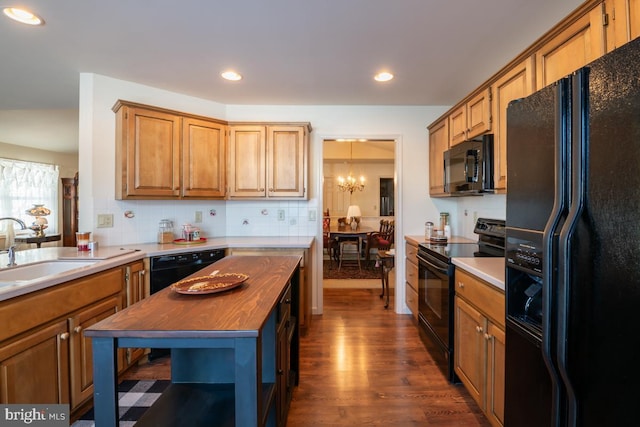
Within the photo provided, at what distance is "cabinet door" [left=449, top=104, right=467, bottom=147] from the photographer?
8.24 ft

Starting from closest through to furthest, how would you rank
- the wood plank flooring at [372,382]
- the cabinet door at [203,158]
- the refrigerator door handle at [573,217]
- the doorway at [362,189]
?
the refrigerator door handle at [573,217]
the wood plank flooring at [372,382]
the cabinet door at [203,158]
the doorway at [362,189]

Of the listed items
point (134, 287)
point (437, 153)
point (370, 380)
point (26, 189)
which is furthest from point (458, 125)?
point (26, 189)

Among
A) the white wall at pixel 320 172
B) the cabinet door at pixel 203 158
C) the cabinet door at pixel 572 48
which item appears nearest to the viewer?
the cabinet door at pixel 572 48

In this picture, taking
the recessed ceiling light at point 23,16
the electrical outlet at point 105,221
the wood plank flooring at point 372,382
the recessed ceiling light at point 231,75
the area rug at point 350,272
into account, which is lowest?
the wood plank flooring at point 372,382

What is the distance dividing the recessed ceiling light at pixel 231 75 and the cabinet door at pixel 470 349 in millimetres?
2507

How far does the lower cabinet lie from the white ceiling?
161 cm

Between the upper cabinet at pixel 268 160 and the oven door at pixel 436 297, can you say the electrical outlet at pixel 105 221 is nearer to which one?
the upper cabinet at pixel 268 160

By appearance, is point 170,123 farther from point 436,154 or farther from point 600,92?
point 600,92

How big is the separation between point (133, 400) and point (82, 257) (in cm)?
101

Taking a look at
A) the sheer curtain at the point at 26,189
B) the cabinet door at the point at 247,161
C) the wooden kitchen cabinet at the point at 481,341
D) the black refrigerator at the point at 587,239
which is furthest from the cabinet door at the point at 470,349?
the sheer curtain at the point at 26,189

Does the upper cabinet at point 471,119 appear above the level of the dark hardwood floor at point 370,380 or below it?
above

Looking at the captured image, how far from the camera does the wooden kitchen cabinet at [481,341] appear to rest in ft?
4.83

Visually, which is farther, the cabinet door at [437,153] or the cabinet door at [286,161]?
the cabinet door at [286,161]

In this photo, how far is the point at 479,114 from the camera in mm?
2268
